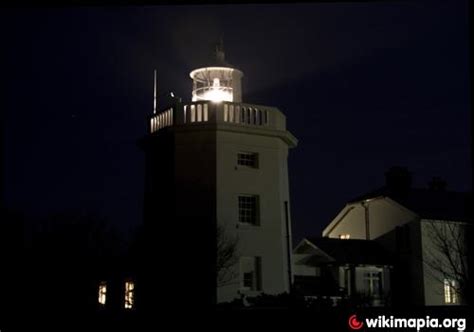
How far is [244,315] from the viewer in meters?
14.8

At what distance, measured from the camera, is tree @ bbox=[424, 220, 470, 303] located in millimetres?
26781

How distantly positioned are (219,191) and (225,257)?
71.1 inches

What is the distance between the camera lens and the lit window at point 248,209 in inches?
808

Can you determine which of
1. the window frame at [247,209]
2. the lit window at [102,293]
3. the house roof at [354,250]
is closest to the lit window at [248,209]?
the window frame at [247,209]

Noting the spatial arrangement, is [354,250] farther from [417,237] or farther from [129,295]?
[129,295]

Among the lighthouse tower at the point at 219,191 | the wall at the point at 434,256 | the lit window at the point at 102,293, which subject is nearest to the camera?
the lighthouse tower at the point at 219,191

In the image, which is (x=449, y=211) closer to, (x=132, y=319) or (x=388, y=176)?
(x=388, y=176)

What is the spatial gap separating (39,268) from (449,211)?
56.4 feet

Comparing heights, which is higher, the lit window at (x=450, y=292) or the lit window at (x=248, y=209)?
the lit window at (x=248, y=209)

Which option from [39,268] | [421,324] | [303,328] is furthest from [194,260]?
[421,324]

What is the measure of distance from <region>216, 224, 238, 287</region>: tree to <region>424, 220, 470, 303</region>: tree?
9.83m

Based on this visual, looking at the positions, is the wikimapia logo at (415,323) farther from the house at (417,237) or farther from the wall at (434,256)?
the wall at (434,256)

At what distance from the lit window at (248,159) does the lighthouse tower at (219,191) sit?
28 mm

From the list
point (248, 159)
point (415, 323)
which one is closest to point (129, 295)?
point (248, 159)
